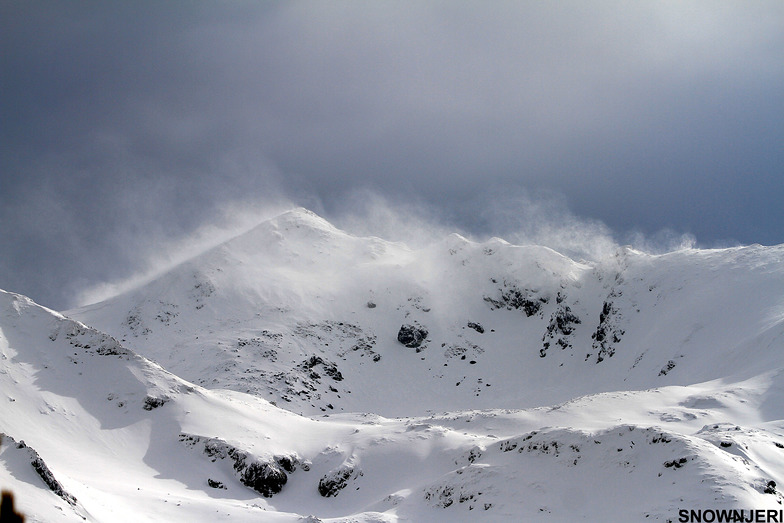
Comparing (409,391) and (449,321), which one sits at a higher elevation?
(449,321)

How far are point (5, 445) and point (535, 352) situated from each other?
3955 inches

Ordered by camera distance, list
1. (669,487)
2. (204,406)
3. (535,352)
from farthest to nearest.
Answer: (535,352)
(204,406)
(669,487)

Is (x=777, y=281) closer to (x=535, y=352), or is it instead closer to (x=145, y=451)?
(x=535, y=352)

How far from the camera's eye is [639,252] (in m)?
125

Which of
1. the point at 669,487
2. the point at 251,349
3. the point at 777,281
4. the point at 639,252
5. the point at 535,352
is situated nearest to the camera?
the point at 669,487

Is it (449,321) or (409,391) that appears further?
(449,321)

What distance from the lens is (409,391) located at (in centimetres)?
10594

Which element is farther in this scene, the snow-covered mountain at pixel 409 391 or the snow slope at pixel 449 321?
the snow slope at pixel 449 321

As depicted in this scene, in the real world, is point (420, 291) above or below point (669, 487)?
above

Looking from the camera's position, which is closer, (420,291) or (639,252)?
(639,252)

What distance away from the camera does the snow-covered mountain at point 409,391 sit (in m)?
35.2

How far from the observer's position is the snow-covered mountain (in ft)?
116

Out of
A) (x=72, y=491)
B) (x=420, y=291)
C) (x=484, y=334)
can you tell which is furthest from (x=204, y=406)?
(x=420, y=291)

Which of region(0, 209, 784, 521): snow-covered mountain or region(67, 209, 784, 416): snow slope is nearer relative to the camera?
region(0, 209, 784, 521): snow-covered mountain
